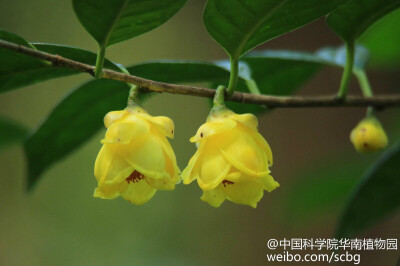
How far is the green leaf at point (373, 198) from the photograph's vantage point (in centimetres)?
102

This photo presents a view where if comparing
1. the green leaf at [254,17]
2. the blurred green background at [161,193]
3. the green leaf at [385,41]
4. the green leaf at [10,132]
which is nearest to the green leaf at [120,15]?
the green leaf at [254,17]

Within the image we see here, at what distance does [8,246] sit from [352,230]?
9.00ft

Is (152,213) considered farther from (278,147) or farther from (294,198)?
(294,198)

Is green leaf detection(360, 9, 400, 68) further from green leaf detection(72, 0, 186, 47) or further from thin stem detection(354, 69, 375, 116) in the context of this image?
green leaf detection(72, 0, 186, 47)

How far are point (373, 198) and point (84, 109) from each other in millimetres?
659

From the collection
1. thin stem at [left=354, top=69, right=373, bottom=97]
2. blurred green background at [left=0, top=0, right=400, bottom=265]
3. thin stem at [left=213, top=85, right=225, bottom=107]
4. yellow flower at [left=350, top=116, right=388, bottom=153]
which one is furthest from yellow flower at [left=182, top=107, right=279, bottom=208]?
Answer: blurred green background at [left=0, top=0, right=400, bottom=265]

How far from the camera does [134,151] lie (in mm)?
708

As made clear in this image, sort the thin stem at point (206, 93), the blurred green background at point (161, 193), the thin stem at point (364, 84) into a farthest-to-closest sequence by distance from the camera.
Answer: the blurred green background at point (161, 193)
the thin stem at point (364, 84)
the thin stem at point (206, 93)

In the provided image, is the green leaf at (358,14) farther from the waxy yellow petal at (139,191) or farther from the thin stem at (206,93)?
the waxy yellow petal at (139,191)

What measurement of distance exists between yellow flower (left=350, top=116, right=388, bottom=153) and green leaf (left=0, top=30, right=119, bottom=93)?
51 cm

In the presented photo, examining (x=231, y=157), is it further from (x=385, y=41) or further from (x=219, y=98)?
(x=385, y=41)

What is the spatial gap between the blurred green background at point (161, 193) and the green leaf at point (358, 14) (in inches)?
63.0

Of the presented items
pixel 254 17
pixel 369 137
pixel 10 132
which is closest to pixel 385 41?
pixel 369 137

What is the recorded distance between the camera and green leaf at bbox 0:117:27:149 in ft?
4.48
